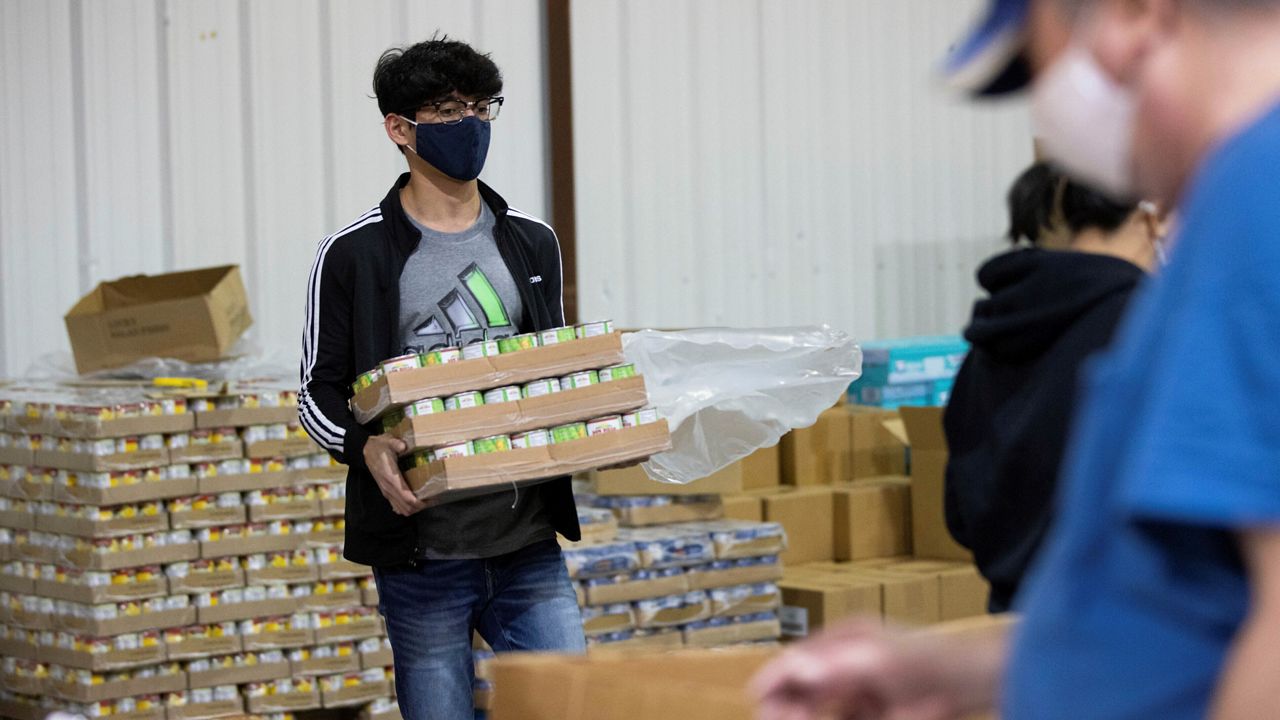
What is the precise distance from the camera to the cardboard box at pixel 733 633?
5781mm

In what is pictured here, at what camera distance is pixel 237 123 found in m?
6.62

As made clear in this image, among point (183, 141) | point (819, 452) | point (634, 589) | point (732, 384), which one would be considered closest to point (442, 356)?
point (732, 384)

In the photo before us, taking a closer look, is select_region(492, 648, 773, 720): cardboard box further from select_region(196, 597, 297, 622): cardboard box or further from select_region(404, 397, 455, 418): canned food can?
select_region(196, 597, 297, 622): cardboard box

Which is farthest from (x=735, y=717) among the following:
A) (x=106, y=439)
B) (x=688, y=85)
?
A: (x=688, y=85)

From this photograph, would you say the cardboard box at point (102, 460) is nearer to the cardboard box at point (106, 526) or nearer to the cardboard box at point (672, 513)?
the cardboard box at point (106, 526)

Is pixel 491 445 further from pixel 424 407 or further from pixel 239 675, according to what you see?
pixel 239 675

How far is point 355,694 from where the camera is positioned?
539cm

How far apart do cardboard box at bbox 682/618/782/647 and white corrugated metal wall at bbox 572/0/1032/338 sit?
7.50 feet

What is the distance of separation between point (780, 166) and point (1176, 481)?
778cm

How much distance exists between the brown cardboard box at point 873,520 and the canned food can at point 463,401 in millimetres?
3670

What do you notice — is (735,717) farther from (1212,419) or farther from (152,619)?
(152,619)

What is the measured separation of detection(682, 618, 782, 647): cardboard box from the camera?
19.0 feet

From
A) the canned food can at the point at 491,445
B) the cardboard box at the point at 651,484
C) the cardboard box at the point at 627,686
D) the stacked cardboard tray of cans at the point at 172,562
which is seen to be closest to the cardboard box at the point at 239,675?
the stacked cardboard tray of cans at the point at 172,562

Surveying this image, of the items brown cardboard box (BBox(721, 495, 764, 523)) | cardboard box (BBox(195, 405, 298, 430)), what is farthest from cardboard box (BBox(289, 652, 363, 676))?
brown cardboard box (BBox(721, 495, 764, 523))
